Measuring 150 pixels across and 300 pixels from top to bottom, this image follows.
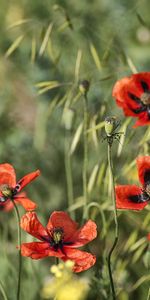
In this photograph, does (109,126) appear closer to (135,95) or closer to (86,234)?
(86,234)

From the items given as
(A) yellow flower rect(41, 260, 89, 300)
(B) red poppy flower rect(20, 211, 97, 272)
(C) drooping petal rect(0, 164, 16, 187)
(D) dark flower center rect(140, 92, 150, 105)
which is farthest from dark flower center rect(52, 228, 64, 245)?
(D) dark flower center rect(140, 92, 150, 105)

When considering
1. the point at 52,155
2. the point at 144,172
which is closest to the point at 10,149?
the point at 52,155

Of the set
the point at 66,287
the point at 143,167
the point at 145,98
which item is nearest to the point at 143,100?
the point at 145,98

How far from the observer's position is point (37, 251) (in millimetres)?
1111

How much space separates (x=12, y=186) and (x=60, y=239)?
0.42 ft

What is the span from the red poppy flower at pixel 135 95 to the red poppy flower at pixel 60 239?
23 cm

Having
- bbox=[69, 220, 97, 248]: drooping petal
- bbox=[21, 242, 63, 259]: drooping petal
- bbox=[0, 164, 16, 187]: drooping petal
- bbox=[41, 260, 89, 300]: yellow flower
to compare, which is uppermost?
bbox=[0, 164, 16, 187]: drooping petal

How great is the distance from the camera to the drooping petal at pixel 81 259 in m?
1.09

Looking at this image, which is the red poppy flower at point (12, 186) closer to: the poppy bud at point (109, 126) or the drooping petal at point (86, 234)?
the drooping petal at point (86, 234)

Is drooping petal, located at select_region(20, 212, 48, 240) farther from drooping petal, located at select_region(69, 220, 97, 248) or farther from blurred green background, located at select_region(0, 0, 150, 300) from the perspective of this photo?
blurred green background, located at select_region(0, 0, 150, 300)

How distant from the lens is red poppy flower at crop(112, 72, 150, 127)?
1358 millimetres

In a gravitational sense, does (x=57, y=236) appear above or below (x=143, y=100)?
below

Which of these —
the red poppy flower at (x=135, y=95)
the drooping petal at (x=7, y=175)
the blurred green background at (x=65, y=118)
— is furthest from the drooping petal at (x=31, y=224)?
the blurred green background at (x=65, y=118)

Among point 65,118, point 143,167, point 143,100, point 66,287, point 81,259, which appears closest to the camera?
point 66,287
